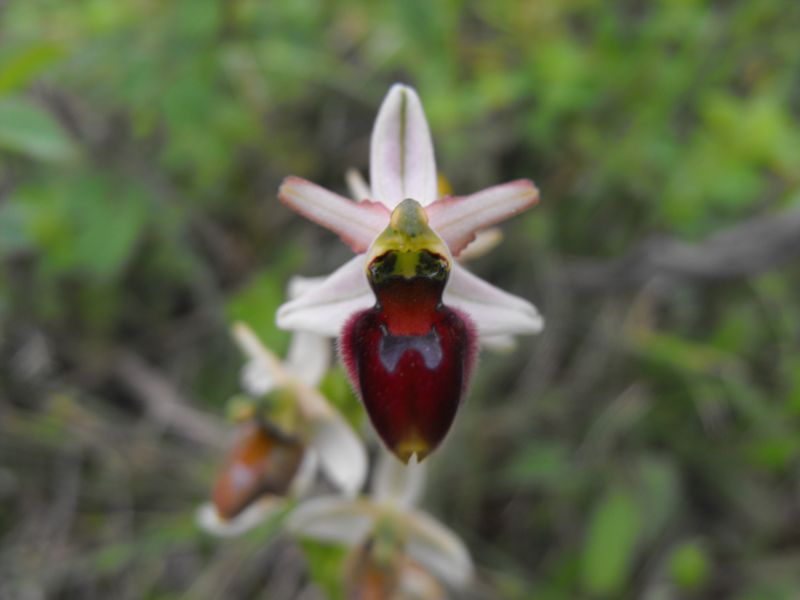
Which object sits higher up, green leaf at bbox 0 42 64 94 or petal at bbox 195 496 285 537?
green leaf at bbox 0 42 64 94

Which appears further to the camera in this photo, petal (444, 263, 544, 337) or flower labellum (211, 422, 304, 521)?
flower labellum (211, 422, 304, 521)

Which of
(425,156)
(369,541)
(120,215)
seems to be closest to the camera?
(425,156)

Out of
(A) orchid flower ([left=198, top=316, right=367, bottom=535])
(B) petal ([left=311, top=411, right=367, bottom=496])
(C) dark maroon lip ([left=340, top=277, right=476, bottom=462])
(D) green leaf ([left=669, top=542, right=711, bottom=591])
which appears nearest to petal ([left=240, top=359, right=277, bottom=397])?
(A) orchid flower ([left=198, top=316, right=367, bottom=535])

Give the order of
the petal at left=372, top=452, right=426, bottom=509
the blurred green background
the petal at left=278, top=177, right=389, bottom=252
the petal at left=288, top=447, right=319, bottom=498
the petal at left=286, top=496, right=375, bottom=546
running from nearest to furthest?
the petal at left=278, top=177, right=389, bottom=252, the petal at left=288, top=447, right=319, bottom=498, the petal at left=286, top=496, right=375, bottom=546, the petal at left=372, top=452, right=426, bottom=509, the blurred green background

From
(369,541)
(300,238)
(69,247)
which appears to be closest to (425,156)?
(369,541)

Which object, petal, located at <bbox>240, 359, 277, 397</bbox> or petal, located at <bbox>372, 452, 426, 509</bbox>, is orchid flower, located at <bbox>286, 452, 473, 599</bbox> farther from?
petal, located at <bbox>240, 359, 277, 397</bbox>

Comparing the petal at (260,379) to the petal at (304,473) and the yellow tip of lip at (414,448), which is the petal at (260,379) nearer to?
the petal at (304,473)

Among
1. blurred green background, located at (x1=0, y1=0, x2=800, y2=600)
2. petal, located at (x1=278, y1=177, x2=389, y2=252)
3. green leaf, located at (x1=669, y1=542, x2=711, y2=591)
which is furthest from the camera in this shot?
blurred green background, located at (x1=0, y1=0, x2=800, y2=600)

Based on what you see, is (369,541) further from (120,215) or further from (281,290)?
(120,215)
